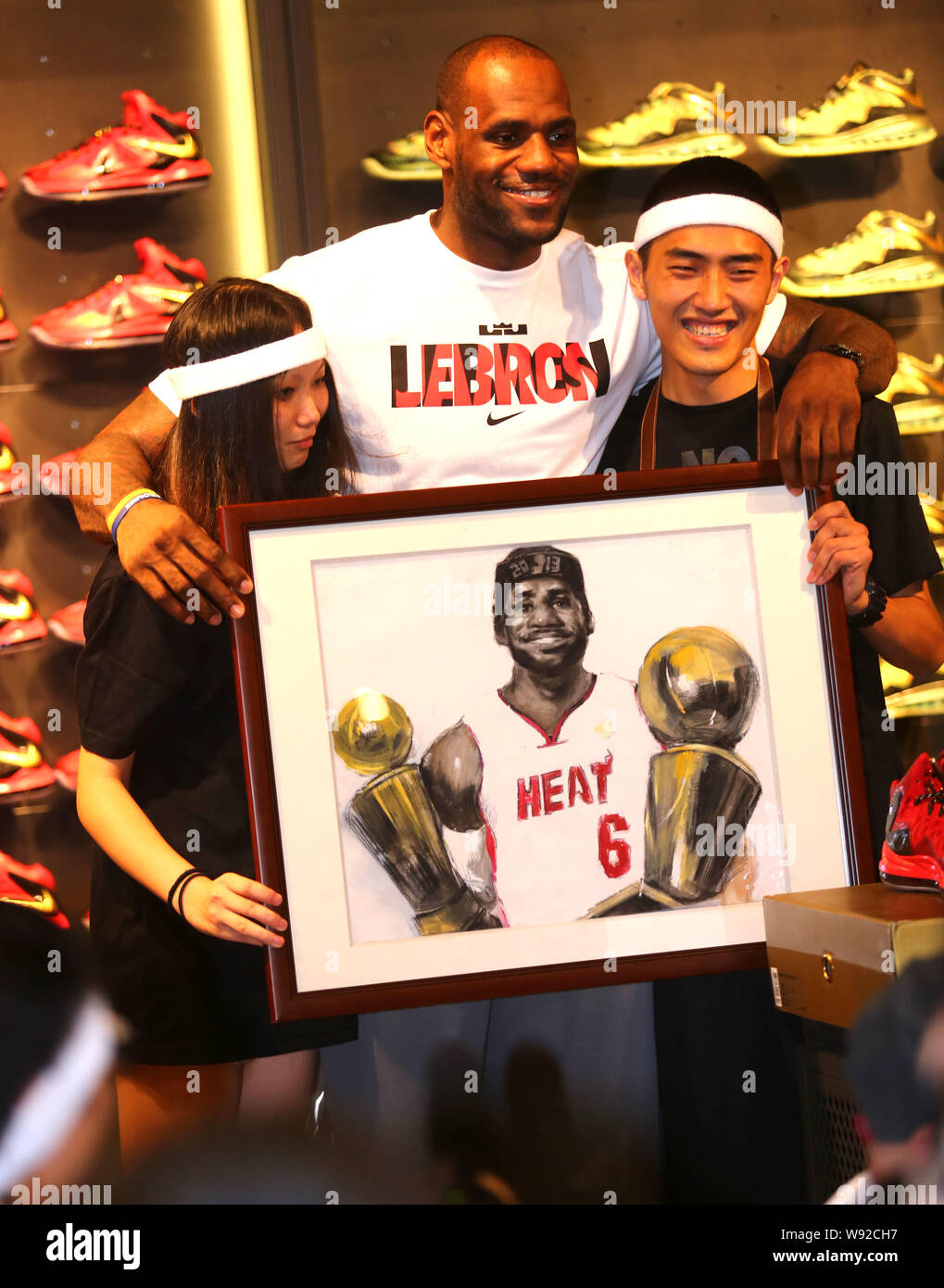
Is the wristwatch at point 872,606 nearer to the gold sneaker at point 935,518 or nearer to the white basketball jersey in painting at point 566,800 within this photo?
the white basketball jersey in painting at point 566,800

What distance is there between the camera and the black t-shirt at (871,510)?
5.94 ft

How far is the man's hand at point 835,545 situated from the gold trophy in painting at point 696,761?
150mm

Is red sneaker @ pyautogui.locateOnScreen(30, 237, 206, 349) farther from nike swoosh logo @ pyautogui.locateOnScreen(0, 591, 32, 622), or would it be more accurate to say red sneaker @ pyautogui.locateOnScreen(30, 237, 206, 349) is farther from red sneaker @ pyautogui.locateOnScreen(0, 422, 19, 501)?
nike swoosh logo @ pyautogui.locateOnScreen(0, 591, 32, 622)

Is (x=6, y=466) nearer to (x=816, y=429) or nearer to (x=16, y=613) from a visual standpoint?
(x=16, y=613)

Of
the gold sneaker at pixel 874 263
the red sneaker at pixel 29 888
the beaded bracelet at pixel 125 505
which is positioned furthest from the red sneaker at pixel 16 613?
→ the gold sneaker at pixel 874 263

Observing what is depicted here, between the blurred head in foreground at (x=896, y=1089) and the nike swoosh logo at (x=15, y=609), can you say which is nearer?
the blurred head in foreground at (x=896, y=1089)

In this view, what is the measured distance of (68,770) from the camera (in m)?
2.51

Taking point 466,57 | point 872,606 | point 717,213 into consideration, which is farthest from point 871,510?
point 466,57

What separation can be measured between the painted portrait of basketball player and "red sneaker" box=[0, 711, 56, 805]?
1.19 meters

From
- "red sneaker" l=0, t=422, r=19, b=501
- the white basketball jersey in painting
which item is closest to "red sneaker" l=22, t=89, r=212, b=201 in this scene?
"red sneaker" l=0, t=422, r=19, b=501

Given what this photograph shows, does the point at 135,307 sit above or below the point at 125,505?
above

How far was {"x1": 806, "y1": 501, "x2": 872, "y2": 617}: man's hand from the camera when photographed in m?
1.58

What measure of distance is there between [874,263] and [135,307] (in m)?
1.53

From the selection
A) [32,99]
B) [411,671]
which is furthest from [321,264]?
[32,99]
